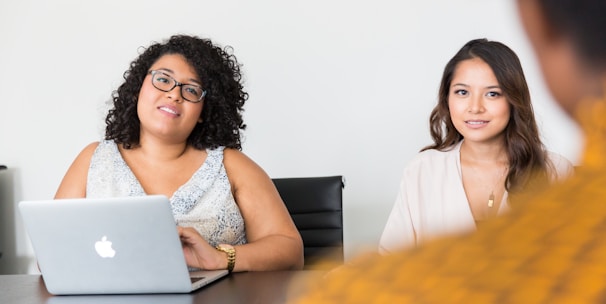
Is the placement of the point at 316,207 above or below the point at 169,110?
below

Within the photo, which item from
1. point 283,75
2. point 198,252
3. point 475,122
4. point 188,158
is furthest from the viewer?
point 283,75

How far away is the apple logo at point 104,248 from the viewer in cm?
157

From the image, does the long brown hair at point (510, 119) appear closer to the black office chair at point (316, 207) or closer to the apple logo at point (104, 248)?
the black office chair at point (316, 207)

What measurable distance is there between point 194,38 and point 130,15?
1778 millimetres

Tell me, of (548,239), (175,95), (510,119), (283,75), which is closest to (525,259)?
(548,239)

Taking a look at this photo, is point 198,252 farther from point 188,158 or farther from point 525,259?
point 525,259

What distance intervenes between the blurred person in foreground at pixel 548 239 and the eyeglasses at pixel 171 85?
84.8 inches

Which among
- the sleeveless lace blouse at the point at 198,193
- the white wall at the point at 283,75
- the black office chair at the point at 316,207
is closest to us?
the sleeveless lace blouse at the point at 198,193

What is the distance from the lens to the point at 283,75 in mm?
3826

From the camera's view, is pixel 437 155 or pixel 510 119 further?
pixel 437 155

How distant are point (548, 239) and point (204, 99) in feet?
7.40

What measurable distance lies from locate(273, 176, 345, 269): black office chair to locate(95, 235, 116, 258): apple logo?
1.07 meters

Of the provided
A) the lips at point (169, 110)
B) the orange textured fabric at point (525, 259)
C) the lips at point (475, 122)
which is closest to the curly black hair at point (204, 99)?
the lips at point (169, 110)

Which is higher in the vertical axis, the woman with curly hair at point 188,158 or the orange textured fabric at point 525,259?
the orange textured fabric at point 525,259
